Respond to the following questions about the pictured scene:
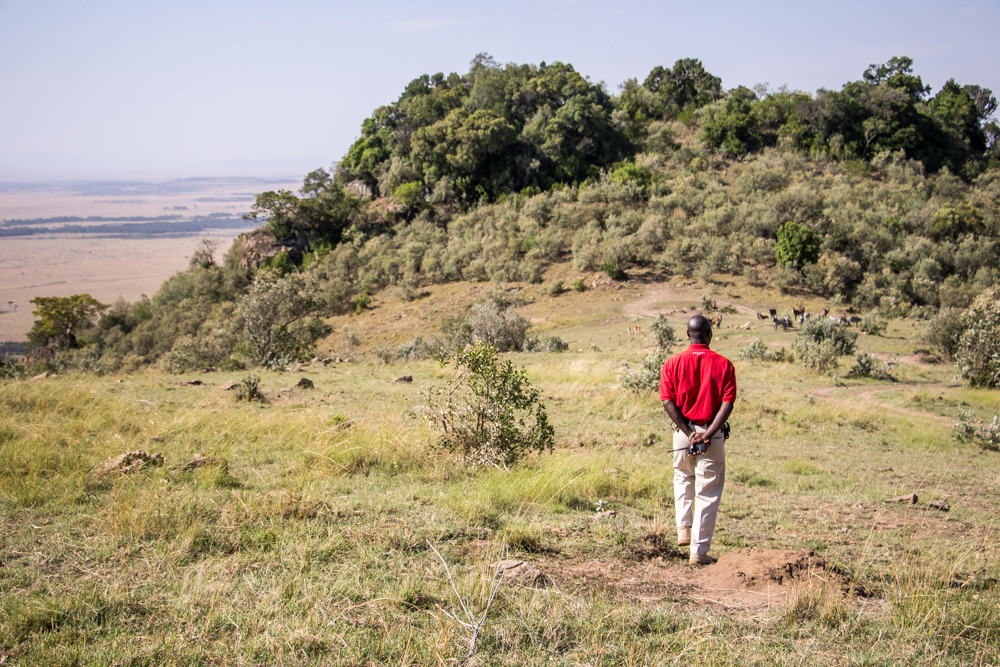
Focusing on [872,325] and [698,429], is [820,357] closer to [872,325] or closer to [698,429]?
[872,325]

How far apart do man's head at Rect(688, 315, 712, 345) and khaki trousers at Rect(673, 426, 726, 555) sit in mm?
595

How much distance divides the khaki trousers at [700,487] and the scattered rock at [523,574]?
109 cm

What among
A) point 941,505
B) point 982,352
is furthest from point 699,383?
point 982,352

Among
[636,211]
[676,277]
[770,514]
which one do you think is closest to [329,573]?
[770,514]

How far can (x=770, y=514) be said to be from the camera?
462cm

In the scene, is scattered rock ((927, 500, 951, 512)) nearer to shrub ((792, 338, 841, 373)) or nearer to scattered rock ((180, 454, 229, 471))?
scattered rock ((180, 454, 229, 471))

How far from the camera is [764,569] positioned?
3.27 metres

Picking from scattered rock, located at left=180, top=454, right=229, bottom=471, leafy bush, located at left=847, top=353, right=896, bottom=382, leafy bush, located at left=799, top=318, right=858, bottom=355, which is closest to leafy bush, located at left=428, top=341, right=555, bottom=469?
scattered rock, located at left=180, top=454, right=229, bottom=471

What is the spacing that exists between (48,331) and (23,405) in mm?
33979

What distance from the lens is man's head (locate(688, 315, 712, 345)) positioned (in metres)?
3.72

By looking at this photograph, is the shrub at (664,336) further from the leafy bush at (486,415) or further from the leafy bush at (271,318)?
the leafy bush at (271,318)

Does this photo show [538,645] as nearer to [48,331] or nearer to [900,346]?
[900,346]

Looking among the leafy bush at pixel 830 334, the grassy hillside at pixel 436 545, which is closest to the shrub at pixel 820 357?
the leafy bush at pixel 830 334

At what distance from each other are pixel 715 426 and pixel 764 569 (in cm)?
87
